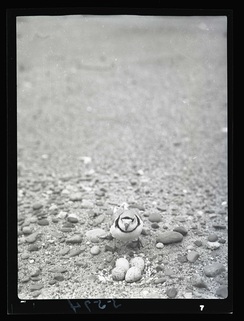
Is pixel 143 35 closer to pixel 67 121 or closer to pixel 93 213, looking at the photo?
pixel 67 121

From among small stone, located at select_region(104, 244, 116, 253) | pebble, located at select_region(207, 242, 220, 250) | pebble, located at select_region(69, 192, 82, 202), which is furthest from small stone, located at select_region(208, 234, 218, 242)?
pebble, located at select_region(69, 192, 82, 202)

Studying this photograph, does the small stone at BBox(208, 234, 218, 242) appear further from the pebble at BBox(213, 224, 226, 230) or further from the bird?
the bird

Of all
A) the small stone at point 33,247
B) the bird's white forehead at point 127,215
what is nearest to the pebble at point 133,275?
the bird's white forehead at point 127,215

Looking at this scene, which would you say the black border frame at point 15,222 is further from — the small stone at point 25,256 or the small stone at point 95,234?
the small stone at point 95,234

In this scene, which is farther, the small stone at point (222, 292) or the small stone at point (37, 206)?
the small stone at point (37, 206)

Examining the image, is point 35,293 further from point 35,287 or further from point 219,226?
point 219,226
